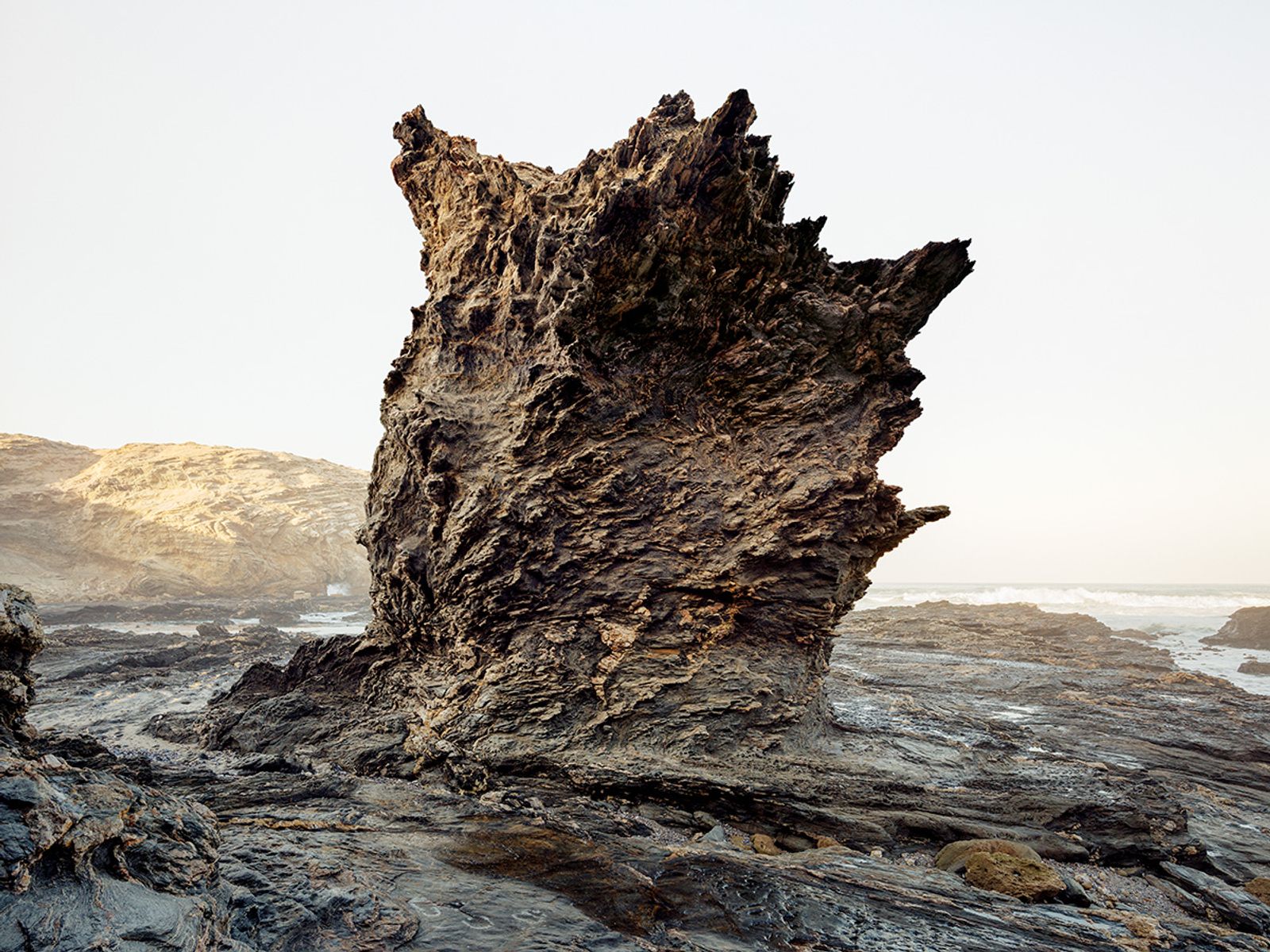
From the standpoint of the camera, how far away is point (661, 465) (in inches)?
290

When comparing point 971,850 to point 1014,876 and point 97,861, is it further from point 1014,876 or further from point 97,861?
point 97,861

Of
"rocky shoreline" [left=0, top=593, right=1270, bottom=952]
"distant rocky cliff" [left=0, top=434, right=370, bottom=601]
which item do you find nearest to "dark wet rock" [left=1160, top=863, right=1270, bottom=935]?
"rocky shoreline" [left=0, top=593, right=1270, bottom=952]

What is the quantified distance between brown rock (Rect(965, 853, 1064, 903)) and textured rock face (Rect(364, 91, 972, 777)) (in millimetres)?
2431

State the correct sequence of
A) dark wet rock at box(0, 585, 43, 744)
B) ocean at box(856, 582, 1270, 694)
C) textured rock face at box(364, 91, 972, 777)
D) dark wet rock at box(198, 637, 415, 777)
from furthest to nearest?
ocean at box(856, 582, 1270, 694), dark wet rock at box(198, 637, 415, 777), textured rock face at box(364, 91, 972, 777), dark wet rock at box(0, 585, 43, 744)

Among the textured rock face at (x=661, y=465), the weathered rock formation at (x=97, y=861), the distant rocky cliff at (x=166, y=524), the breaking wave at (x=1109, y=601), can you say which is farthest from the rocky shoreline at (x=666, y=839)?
the breaking wave at (x=1109, y=601)

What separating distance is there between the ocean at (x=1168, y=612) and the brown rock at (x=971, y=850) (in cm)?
1589

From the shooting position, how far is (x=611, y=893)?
386cm

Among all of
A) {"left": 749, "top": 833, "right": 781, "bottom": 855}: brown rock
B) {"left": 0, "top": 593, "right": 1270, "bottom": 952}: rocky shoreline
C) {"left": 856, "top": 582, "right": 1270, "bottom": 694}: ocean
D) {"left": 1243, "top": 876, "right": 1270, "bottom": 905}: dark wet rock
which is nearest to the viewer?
{"left": 0, "top": 593, "right": 1270, "bottom": 952}: rocky shoreline

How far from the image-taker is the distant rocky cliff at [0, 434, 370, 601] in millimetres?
37125

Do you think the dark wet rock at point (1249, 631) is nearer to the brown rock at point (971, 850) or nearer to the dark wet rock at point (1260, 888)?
the dark wet rock at point (1260, 888)

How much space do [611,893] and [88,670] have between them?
15911 millimetres

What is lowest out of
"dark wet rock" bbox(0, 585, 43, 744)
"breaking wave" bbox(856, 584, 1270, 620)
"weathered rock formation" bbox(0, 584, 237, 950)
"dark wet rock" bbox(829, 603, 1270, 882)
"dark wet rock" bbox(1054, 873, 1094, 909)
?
"breaking wave" bbox(856, 584, 1270, 620)

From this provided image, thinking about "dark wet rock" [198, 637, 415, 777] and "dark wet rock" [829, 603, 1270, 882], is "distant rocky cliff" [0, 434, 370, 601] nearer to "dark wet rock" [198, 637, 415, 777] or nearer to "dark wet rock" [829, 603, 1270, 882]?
"dark wet rock" [198, 637, 415, 777]

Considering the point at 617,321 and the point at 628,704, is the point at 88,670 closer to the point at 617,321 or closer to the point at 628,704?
the point at 628,704
